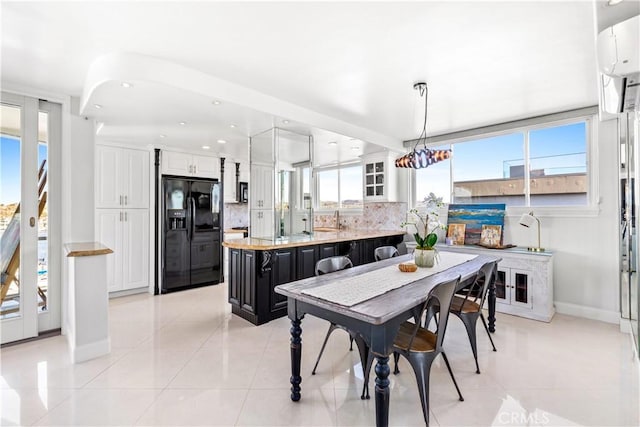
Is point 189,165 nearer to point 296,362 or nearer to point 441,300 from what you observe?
point 296,362

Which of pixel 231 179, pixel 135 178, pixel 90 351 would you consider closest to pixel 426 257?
pixel 90 351

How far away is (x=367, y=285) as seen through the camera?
81.0 inches

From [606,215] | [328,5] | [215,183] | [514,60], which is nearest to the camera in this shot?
[328,5]

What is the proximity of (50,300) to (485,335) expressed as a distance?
441cm

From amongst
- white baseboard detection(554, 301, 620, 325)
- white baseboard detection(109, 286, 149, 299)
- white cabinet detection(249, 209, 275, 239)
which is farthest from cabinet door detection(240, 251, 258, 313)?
white baseboard detection(554, 301, 620, 325)

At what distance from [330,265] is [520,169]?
123 inches

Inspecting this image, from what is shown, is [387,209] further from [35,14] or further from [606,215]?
[35,14]

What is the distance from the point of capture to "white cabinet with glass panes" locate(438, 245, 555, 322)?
3.37 m

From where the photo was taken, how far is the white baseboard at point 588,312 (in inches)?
130

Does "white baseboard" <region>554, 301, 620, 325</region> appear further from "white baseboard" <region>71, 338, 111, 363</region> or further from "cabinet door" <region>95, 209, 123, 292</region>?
"cabinet door" <region>95, 209, 123, 292</region>

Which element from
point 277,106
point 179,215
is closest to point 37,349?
point 179,215

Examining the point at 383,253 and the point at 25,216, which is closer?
the point at 25,216

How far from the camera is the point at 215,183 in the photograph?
5098mm

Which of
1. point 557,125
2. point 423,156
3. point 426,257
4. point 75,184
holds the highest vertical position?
point 557,125
